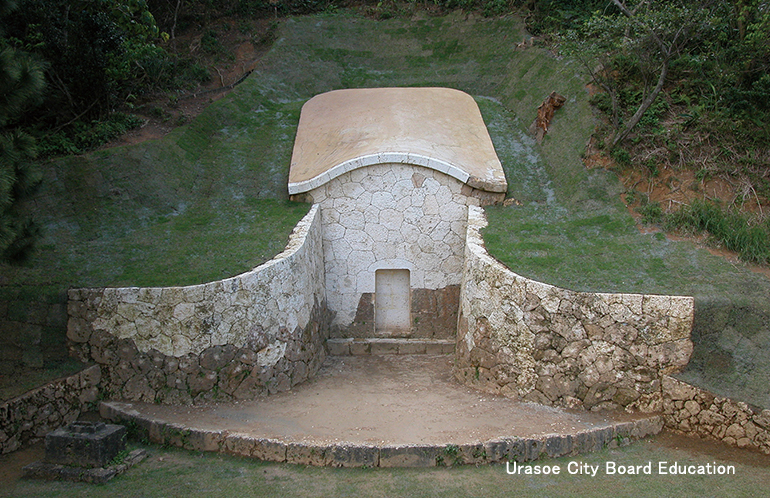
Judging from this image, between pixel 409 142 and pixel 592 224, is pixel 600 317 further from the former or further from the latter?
pixel 409 142

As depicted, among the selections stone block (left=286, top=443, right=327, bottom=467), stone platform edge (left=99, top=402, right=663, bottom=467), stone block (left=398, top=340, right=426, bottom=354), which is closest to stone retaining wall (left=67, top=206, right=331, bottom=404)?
stone platform edge (left=99, top=402, right=663, bottom=467)

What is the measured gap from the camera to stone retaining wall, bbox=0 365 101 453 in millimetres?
7203

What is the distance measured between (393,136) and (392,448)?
6797mm

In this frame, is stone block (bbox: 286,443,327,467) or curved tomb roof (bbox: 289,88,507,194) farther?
curved tomb roof (bbox: 289,88,507,194)

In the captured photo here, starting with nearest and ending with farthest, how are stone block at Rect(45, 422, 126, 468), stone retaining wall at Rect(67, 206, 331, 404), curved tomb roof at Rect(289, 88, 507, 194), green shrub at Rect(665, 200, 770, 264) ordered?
stone block at Rect(45, 422, 126, 468)
stone retaining wall at Rect(67, 206, 331, 404)
green shrub at Rect(665, 200, 770, 264)
curved tomb roof at Rect(289, 88, 507, 194)

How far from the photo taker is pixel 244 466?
707 centimetres

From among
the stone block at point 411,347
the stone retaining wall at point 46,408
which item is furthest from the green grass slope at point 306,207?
the stone block at point 411,347

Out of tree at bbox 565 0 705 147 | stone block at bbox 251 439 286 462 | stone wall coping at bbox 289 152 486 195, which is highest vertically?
tree at bbox 565 0 705 147

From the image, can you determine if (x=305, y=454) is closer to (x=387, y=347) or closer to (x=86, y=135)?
(x=387, y=347)

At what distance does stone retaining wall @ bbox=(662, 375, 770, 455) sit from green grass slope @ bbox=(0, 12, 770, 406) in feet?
0.58

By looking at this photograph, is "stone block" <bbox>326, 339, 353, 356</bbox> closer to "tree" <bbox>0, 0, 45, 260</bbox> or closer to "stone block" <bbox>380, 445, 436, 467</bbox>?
"stone block" <bbox>380, 445, 436, 467</bbox>

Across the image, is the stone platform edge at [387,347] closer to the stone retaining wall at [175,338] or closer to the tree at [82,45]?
the stone retaining wall at [175,338]

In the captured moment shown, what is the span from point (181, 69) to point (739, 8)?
13165mm

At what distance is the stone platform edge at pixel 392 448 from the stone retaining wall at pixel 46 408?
1.18 m
